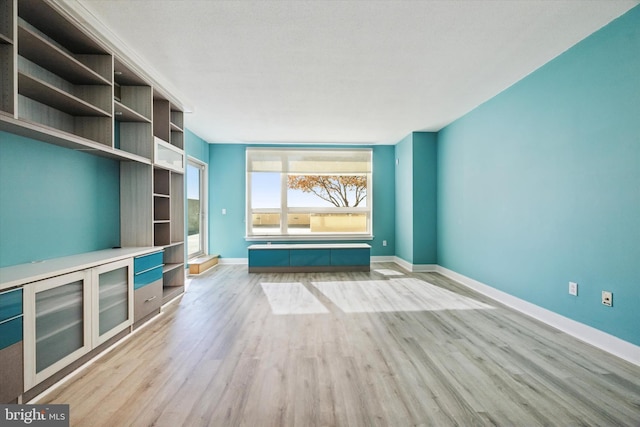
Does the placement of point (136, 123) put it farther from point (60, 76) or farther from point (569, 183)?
point (569, 183)

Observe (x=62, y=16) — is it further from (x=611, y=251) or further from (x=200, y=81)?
(x=611, y=251)

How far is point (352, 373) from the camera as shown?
209 centimetres

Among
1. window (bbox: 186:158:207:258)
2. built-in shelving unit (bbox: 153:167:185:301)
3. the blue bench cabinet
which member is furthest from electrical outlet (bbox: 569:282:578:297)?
window (bbox: 186:158:207:258)

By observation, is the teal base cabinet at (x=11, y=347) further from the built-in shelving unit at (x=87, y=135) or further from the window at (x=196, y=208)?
the window at (x=196, y=208)

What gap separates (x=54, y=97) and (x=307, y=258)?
4.27 meters

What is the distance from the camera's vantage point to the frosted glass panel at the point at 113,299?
233 cm

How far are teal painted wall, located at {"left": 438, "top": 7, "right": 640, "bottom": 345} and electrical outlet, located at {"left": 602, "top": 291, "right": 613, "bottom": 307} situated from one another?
0.03 m

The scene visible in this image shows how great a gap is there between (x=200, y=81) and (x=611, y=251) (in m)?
4.39

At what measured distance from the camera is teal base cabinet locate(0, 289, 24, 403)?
1.53 m

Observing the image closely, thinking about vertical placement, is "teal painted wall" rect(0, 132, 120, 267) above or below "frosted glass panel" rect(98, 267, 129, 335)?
above

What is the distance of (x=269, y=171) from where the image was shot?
21.3 feet

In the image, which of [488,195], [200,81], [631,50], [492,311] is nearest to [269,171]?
[200,81]

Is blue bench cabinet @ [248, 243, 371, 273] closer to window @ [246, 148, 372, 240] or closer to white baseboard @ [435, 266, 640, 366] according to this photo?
window @ [246, 148, 372, 240]

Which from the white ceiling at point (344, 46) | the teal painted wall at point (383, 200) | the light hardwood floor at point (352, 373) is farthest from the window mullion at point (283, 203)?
the light hardwood floor at point (352, 373)
